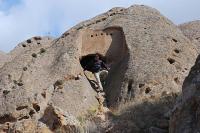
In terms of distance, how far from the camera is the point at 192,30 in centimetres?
3469

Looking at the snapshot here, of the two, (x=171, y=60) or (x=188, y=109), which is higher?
(x=171, y=60)

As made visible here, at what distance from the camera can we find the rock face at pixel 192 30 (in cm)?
3338

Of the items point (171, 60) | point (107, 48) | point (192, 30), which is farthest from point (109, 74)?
point (192, 30)

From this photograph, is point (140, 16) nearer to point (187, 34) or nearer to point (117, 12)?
point (117, 12)

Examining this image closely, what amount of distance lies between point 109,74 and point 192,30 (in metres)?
7.57

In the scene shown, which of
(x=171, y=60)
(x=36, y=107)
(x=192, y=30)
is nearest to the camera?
(x=36, y=107)

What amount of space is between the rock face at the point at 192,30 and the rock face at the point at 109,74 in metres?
2.81

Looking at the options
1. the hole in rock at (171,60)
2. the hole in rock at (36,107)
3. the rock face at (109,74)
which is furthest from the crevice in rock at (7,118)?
the hole in rock at (171,60)

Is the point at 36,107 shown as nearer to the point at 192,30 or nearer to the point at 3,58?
the point at 3,58

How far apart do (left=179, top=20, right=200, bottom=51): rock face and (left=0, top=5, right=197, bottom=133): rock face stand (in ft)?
9.22

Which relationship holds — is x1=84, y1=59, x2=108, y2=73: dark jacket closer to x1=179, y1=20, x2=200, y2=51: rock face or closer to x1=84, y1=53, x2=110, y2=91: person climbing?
x1=84, y1=53, x2=110, y2=91: person climbing

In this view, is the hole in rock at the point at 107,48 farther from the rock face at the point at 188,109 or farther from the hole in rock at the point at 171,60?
the rock face at the point at 188,109

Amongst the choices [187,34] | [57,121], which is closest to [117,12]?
[187,34]

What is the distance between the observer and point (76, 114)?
Answer: 25.5 metres
